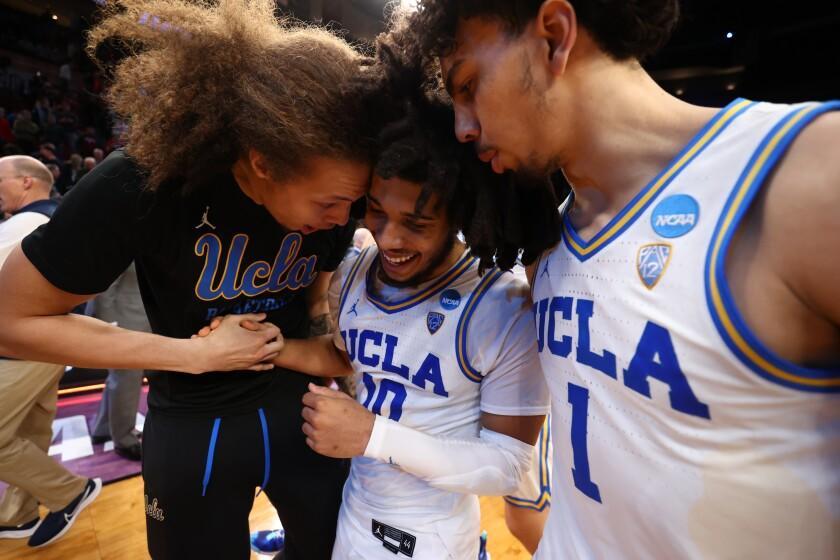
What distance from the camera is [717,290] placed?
0.58 metres

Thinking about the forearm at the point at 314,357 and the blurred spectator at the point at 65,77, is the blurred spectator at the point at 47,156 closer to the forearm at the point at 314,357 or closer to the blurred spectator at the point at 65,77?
the blurred spectator at the point at 65,77

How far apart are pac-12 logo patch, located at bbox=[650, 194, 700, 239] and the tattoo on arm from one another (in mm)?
1112

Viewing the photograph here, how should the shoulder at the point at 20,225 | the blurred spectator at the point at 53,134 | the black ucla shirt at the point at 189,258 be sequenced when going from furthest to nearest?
the blurred spectator at the point at 53,134 < the shoulder at the point at 20,225 < the black ucla shirt at the point at 189,258

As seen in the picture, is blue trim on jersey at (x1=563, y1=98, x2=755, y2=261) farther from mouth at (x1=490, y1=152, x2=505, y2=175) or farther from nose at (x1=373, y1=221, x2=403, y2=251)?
nose at (x1=373, y1=221, x2=403, y2=251)

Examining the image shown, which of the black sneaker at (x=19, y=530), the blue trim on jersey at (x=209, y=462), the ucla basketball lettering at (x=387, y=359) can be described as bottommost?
the black sneaker at (x=19, y=530)

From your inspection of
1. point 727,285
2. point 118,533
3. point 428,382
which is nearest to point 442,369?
point 428,382

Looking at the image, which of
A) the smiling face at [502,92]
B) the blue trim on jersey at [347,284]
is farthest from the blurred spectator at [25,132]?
the smiling face at [502,92]

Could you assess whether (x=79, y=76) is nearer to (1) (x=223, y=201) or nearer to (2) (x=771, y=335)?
(1) (x=223, y=201)

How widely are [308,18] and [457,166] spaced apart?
5.62 meters

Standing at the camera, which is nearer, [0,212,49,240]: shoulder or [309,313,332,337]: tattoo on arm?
[309,313,332,337]: tattoo on arm

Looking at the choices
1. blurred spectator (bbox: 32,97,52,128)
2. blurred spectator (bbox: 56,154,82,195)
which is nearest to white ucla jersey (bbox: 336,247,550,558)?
blurred spectator (bbox: 56,154,82,195)

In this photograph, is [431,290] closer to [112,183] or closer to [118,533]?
[112,183]

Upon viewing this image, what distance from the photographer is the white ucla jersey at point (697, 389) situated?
1.89ft

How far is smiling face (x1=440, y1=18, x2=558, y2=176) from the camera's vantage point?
0.81 m
